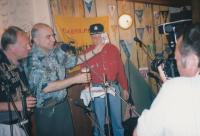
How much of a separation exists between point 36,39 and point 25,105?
1.00 metres

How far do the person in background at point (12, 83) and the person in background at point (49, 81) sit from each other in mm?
191

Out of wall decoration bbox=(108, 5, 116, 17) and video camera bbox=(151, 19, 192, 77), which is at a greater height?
wall decoration bbox=(108, 5, 116, 17)

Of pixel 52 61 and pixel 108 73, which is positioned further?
pixel 108 73

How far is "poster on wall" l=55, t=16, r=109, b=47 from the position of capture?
4102 mm

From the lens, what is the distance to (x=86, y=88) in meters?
4.44

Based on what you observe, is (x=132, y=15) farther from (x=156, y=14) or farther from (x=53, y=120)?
(x=53, y=120)

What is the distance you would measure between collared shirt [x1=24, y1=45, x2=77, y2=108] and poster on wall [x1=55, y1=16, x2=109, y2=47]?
2.68 ft

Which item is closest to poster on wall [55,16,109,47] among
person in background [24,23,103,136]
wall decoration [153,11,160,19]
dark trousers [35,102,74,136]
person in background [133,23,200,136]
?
person in background [24,23,103,136]

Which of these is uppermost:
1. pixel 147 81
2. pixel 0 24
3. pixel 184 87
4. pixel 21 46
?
pixel 0 24

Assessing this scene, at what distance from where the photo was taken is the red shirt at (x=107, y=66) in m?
4.46

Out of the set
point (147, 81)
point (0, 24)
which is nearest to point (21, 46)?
point (0, 24)

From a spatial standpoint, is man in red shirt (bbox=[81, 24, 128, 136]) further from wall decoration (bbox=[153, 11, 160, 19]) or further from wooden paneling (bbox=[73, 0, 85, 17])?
wall decoration (bbox=[153, 11, 160, 19])

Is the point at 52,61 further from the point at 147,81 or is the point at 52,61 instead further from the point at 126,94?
the point at 147,81

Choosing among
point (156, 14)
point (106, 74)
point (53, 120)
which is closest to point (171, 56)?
point (53, 120)
